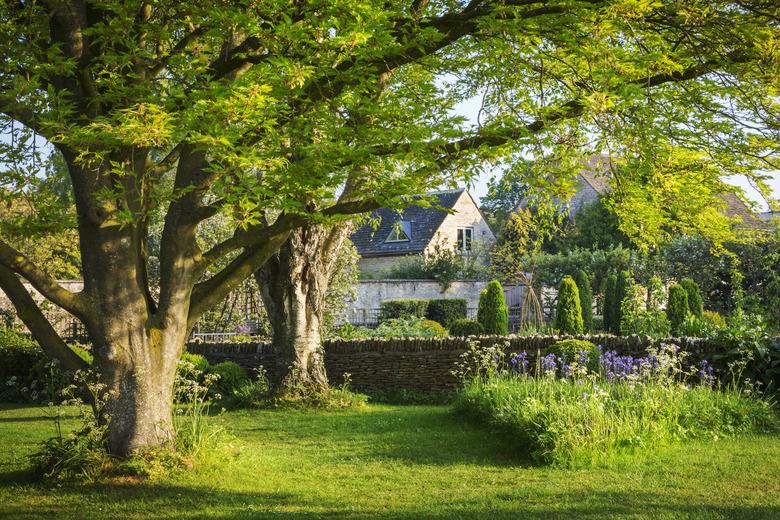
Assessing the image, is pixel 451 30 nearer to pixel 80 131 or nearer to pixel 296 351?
pixel 80 131

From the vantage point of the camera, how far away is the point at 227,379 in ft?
47.4

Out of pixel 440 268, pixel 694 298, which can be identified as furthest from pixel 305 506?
pixel 440 268

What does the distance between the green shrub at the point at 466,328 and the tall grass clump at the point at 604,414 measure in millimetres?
7883

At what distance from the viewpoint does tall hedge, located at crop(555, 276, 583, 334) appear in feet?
63.3

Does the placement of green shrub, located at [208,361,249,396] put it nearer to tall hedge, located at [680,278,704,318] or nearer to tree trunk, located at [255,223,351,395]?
tree trunk, located at [255,223,351,395]

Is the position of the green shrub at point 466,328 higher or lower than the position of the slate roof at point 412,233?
lower

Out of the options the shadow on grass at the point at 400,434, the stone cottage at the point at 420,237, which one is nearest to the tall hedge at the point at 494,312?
the shadow on grass at the point at 400,434

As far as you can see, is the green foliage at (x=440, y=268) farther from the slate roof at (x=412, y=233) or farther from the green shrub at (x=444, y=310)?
the green shrub at (x=444, y=310)

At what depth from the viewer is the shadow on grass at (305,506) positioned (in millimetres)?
6254

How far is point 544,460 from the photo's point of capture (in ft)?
26.7

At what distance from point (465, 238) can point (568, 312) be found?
2338 cm

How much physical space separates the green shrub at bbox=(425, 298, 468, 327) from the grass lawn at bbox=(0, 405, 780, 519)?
18.7 meters

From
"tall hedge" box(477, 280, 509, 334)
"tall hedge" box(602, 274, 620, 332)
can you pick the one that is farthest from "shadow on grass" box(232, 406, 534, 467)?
"tall hedge" box(602, 274, 620, 332)

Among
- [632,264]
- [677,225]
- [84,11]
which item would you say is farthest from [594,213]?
[84,11]
